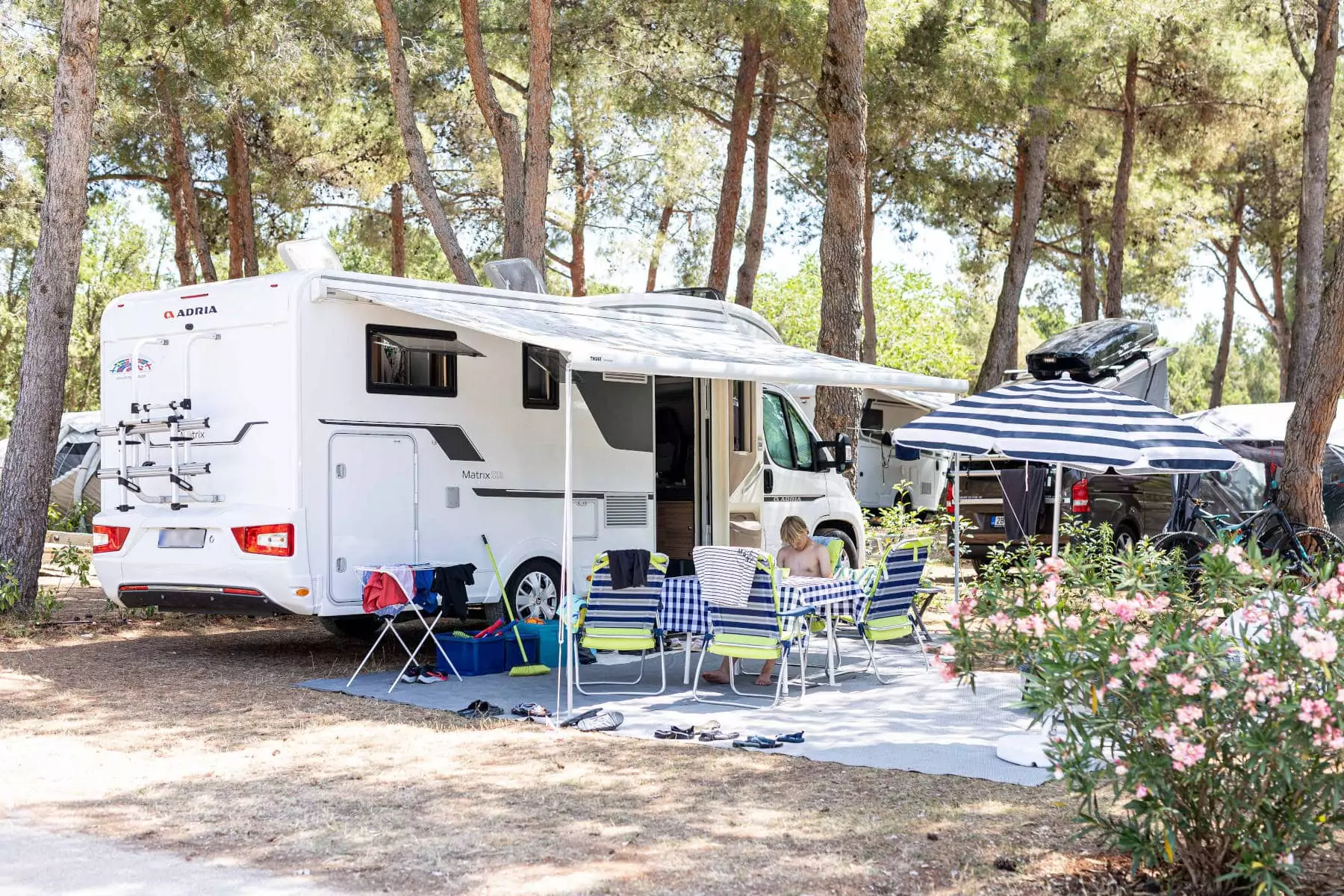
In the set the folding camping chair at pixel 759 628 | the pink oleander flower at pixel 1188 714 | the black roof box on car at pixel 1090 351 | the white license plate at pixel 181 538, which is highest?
the black roof box on car at pixel 1090 351

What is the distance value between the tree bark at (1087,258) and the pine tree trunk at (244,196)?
12.1m

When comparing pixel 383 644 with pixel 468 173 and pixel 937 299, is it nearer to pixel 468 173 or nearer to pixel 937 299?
pixel 468 173

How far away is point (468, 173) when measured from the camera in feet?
64.4

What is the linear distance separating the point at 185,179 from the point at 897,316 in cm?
2501

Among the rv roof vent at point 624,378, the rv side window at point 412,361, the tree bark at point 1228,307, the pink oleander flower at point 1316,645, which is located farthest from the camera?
the tree bark at point 1228,307

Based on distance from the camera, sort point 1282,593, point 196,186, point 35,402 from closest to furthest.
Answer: point 1282,593, point 35,402, point 196,186

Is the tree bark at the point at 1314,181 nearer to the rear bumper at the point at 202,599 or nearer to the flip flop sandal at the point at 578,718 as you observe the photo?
the flip flop sandal at the point at 578,718

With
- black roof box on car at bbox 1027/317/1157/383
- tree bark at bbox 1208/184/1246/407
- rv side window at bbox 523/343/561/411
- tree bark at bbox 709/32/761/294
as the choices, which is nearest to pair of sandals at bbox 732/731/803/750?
rv side window at bbox 523/343/561/411

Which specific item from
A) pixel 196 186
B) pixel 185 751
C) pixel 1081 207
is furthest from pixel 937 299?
pixel 185 751

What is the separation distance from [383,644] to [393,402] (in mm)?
1982

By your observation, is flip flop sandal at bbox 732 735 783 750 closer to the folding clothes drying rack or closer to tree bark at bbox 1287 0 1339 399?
the folding clothes drying rack

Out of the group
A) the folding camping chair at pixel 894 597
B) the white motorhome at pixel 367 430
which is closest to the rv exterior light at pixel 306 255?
the white motorhome at pixel 367 430

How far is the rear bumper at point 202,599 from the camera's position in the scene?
24.5 feet

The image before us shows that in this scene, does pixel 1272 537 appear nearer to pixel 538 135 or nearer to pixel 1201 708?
pixel 538 135
